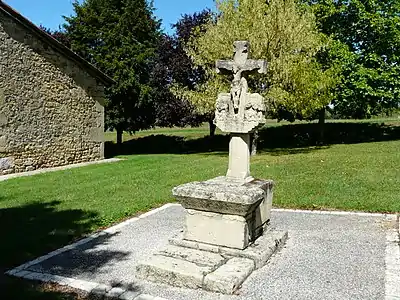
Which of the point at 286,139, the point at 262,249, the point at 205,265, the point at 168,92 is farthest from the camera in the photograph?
the point at 286,139

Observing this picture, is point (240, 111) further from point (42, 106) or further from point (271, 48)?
point (42, 106)

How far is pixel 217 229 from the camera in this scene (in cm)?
511

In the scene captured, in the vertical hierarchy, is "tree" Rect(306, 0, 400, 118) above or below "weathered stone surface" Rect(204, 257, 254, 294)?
above

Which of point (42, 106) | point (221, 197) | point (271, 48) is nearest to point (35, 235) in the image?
point (221, 197)

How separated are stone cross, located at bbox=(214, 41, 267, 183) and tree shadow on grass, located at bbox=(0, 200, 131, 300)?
2.06m

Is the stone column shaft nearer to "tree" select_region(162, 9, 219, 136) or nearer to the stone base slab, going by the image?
the stone base slab

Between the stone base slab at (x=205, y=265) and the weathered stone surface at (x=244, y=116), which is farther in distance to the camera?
the weathered stone surface at (x=244, y=116)

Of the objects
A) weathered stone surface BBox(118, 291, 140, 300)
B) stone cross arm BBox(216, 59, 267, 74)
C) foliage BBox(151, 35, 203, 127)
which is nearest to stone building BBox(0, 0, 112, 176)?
foliage BBox(151, 35, 203, 127)

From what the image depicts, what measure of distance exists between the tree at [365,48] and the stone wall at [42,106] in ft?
42.8

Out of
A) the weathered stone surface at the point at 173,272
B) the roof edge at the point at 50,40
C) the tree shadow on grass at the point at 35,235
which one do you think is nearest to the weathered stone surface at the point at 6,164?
the roof edge at the point at 50,40

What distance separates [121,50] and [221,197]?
18.2 metres

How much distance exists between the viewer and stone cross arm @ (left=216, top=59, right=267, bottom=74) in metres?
5.52

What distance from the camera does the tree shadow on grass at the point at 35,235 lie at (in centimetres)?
427

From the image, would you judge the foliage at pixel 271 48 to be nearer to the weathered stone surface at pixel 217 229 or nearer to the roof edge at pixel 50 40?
the roof edge at pixel 50 40
